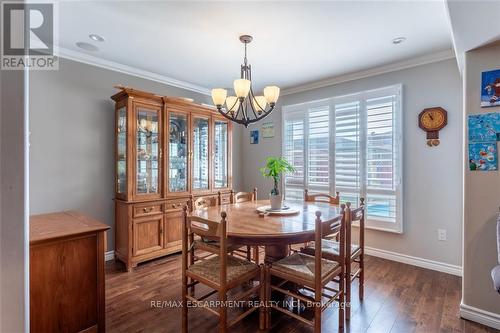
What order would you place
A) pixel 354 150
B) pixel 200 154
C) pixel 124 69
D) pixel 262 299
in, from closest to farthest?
pixel 262 299, pixel 124 69, pixel 354 150, pixel 200 154

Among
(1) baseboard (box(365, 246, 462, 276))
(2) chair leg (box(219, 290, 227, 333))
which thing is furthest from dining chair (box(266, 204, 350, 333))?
(1) baseboard (box(365, 246, 462, 276))

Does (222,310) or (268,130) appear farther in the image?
(268,130)

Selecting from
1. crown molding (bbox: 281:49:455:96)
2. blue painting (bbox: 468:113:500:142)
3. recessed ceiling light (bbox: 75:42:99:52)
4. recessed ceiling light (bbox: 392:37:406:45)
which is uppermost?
recessed ceiling light (bbox: 75:42:99:52)

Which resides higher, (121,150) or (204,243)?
(121,150)

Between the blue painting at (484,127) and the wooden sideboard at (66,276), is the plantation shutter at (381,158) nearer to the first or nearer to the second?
the blue painting at (484,127)

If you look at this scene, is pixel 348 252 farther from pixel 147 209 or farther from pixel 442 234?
pixel 147 209

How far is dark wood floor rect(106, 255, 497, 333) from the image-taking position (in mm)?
1937

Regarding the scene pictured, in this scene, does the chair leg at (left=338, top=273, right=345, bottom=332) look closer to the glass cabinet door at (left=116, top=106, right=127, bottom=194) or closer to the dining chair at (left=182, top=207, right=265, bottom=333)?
the dining chair at (left=182, top=207, right=265, bottom=333)

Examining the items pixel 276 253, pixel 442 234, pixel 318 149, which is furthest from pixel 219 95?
pixel 442 234

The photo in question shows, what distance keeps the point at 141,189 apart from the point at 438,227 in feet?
11.4

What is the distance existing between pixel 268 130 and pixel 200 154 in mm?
1362

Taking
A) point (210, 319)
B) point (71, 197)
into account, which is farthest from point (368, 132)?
point (71, 197)

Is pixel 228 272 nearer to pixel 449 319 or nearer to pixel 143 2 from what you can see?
pixel 449 319

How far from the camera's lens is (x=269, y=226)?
195 cm
